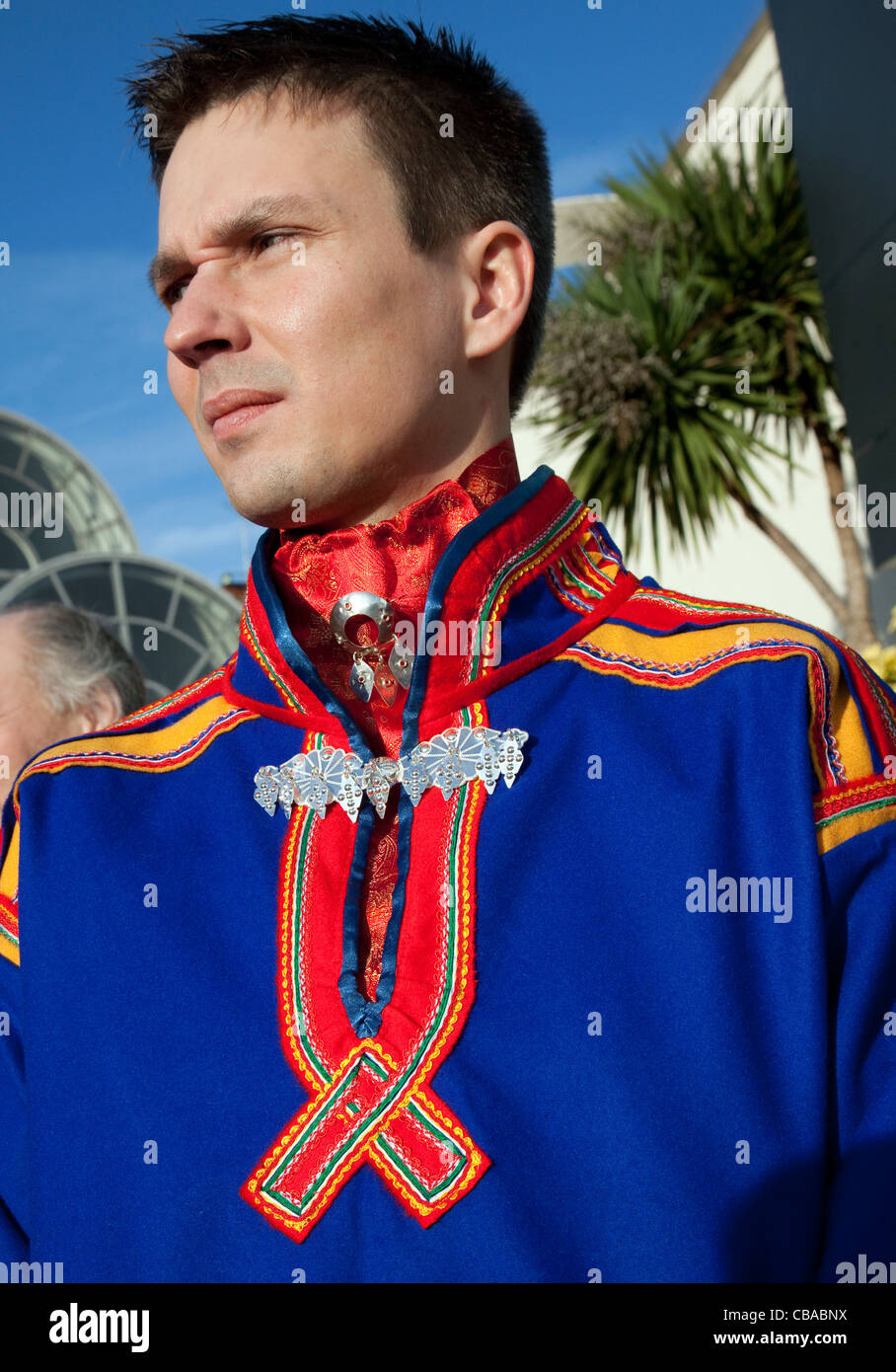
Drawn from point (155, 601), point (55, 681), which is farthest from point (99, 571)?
point (55, 681)

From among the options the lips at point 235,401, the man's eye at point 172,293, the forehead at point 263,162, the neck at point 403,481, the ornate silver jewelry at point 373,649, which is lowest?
the ornate silver jewelry at point 373,649

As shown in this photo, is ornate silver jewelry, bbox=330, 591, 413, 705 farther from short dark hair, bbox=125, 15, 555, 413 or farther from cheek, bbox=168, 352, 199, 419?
short dark hair, bbox=125, 15, 555, 413

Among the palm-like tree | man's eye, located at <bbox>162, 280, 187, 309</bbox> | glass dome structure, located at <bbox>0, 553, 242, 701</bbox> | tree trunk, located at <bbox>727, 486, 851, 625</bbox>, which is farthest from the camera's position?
glass dome structure, located at <bbox>0, 553, 242, 701</bbox>

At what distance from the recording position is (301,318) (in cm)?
155

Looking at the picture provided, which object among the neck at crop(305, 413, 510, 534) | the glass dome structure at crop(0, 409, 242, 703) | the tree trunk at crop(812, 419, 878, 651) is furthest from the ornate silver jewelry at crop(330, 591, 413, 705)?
the glass dome structure at crop(0, 409, 242, 703)

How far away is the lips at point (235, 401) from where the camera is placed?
5.13 feet

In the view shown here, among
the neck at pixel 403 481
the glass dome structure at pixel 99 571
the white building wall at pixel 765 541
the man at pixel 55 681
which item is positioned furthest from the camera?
the glass dome structure at pixel 99 571

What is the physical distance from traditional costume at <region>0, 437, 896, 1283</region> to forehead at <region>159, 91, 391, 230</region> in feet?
1.22

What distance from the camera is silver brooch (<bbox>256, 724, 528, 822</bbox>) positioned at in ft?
5.02

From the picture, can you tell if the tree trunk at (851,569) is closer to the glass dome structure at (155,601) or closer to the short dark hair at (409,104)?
the short dark hair at (409,104)

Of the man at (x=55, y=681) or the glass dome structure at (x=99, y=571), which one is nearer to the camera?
the man at (x=55, y=681)

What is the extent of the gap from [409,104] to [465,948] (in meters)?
1.06

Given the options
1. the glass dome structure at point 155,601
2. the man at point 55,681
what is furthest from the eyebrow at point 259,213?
the glass dome structure at point 155,601

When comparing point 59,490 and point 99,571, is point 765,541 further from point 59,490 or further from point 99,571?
point 59,490
